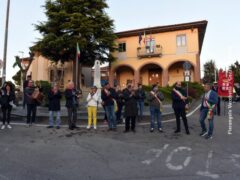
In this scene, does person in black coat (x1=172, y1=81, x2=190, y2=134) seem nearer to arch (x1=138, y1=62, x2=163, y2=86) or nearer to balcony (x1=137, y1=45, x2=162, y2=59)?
balcony (x1=137, y1=45, x2=162, y2=59)

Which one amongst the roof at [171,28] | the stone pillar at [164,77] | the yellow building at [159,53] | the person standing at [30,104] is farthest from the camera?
the stone pillar at [164,77]

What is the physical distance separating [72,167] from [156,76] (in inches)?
1062

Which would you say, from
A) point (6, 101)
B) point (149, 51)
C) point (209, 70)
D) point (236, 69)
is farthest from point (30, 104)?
point (209, 70)

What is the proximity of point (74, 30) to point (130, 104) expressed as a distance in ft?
54.4

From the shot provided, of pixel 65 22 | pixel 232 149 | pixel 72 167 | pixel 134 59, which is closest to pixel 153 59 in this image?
pixel 134 59

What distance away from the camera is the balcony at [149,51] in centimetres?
2900

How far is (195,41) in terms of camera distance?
27547 mm

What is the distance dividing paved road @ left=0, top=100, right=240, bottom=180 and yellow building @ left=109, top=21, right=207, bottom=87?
62.7 ft

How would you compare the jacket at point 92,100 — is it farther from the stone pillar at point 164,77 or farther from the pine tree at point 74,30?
the stone pillar at point 164,77

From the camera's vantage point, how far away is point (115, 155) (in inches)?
238

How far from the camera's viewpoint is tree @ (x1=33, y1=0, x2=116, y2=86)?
A: 76.5ft

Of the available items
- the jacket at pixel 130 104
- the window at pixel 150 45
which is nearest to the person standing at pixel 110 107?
the jacket at pixel 130 104

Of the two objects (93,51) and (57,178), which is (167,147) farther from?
(93,51)

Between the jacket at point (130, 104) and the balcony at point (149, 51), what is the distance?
20824 millimetres
